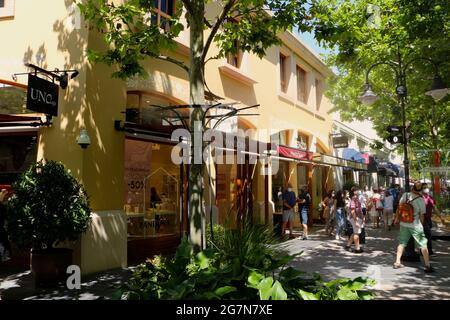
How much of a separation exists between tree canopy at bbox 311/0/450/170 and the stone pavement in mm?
4146

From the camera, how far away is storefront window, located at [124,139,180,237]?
9.95m

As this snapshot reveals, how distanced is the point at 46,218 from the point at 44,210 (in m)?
0.14

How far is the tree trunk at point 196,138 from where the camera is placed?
189 inches

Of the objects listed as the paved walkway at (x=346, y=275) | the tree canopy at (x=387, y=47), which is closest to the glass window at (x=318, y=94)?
the tree canopy at (x=387, y=47)

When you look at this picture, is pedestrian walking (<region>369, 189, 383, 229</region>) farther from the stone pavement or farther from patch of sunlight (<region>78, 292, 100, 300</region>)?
patch of sunlight (<region>78, 292, 100, 300</region>)

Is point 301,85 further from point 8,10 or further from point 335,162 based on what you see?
point 8,10

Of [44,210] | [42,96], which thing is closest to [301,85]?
[42,96]

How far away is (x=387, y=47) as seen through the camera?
1375cm

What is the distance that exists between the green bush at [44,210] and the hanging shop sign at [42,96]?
115cm

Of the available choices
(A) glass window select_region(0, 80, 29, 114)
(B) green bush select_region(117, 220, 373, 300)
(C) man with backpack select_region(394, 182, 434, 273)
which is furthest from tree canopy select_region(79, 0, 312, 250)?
(C) man with backpack select_region(394, 182, 434, 273)

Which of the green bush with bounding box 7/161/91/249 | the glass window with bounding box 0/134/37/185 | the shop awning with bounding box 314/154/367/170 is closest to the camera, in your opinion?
the green bush with bounding box 7/161/91/249

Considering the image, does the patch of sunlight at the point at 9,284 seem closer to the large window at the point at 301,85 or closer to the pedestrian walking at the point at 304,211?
the pedestrian walking at the point at 304,211
